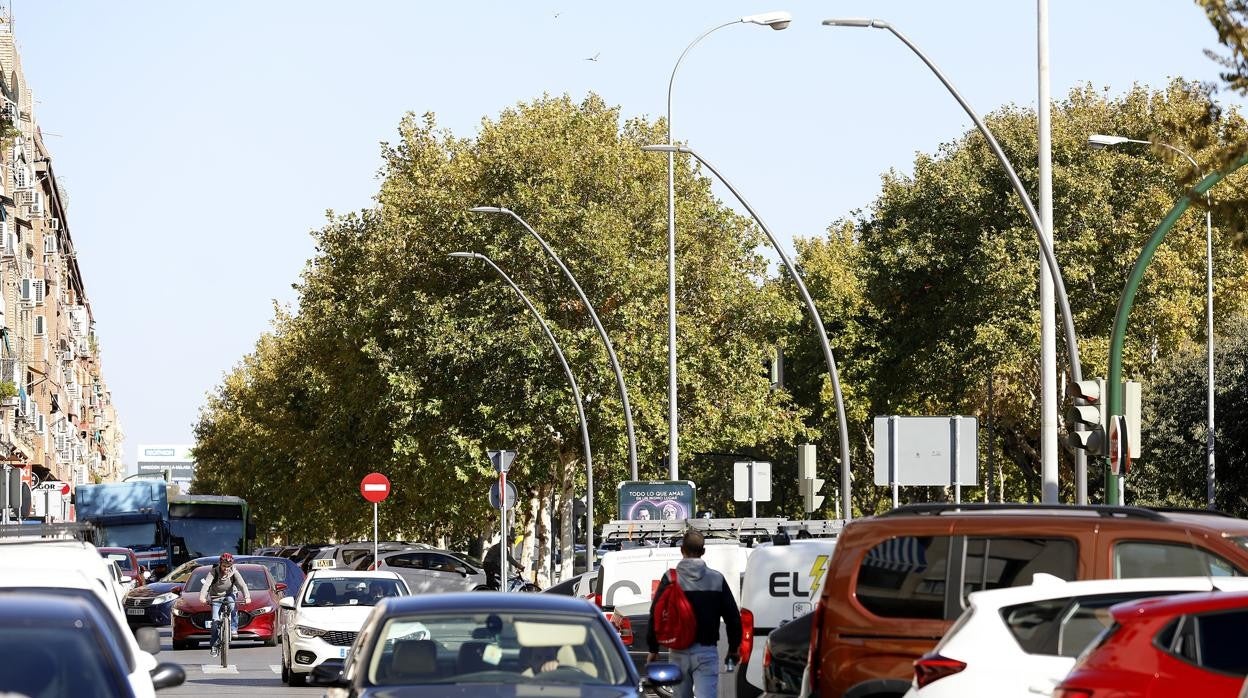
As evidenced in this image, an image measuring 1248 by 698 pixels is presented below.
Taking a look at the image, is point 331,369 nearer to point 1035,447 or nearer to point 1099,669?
point 1035,447

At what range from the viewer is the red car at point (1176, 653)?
348 inches

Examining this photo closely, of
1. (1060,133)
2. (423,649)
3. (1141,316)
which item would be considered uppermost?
(1060,133)

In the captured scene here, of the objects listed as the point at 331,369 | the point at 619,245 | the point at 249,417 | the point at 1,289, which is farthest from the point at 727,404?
the point at 249,417

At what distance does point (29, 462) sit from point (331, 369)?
1800 centimetres

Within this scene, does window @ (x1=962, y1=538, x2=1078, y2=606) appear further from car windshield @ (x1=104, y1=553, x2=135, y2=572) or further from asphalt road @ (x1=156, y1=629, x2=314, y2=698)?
car windshield @ (x1=104, y1=553, x2=135, y2=572)

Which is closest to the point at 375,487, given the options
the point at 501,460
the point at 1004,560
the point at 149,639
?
the point at 501,460

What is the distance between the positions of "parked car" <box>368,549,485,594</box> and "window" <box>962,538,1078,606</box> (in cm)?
2792

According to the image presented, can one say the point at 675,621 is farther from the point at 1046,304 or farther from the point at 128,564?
the point at 128,564

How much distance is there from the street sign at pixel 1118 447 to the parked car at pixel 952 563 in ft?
29.3

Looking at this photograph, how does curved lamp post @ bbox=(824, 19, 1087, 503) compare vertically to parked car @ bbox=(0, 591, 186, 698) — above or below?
above

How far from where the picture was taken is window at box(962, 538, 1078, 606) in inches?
462

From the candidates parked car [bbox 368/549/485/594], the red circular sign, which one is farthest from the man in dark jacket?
parked car [bbox 368/549/485/594]

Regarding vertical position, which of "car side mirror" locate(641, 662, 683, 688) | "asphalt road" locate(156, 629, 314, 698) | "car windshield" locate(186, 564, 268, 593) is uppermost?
"car side mirror" locate(641, 662, 683, 688)

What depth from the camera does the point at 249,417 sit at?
9400cm
